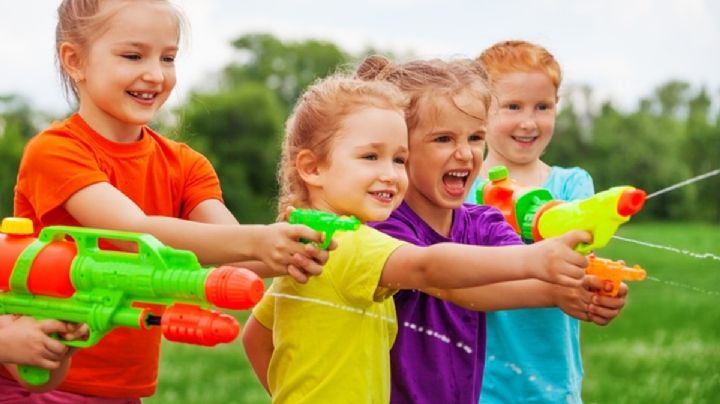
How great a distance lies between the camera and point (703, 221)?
3403 centimetres

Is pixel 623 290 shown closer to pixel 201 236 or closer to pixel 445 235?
pixel 445 235

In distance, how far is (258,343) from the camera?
14.8ft

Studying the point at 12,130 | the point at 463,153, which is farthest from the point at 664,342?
the point at 12,130

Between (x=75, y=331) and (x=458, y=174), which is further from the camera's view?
(x=458, y=174)

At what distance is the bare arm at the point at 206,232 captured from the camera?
11.6 feet

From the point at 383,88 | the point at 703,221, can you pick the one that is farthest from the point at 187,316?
the point at 703,221

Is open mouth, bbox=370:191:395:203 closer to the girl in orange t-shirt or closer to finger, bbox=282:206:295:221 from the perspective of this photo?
finger, bbox=282:206:295:221

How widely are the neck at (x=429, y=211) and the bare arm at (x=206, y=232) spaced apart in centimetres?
90

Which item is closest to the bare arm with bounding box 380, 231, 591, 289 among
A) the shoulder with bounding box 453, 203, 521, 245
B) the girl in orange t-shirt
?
the girl in orange t-shirt

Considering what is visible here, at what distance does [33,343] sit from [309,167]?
3.61 ft

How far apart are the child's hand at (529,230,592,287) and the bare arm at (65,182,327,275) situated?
2.00 ft

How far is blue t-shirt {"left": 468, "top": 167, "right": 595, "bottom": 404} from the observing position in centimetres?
520

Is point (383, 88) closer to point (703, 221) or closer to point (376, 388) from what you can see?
point (376, 388)

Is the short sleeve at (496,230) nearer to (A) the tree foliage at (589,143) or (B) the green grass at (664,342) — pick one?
(B) the green grass at (664,342)
